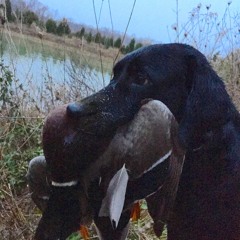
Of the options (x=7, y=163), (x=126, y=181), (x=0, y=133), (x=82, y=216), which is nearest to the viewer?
(x=126, y=181)

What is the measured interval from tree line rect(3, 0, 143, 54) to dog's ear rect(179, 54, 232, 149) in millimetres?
3137

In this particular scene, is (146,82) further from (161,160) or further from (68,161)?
(68,161)

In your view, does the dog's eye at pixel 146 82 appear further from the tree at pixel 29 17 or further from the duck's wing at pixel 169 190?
the tree at pixel 29 17

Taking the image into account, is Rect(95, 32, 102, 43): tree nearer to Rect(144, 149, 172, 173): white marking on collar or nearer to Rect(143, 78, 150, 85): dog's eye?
Rect(143, 78, 150, 85): dog's eye

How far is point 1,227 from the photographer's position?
431cm

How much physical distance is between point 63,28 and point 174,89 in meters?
4.10

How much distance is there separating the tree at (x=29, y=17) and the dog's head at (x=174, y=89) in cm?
419

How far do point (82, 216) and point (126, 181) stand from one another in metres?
0.27

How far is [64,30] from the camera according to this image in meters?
6.43

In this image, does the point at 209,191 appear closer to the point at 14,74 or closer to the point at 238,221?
the point at 238,221

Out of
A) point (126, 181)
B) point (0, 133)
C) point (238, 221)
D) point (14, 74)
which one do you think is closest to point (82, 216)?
point (126, 181)

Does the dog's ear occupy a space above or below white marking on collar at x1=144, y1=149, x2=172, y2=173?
above

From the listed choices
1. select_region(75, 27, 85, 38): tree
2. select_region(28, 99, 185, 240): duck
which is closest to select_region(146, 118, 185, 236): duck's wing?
select_region(28, 99, 185, 240): duck

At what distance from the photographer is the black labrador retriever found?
7.92 ft
